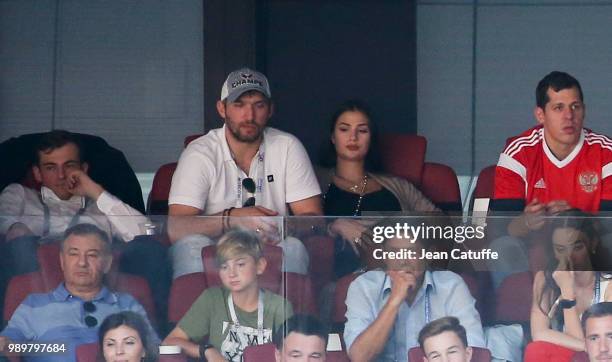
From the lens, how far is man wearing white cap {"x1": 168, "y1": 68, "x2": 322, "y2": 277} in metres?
6.77

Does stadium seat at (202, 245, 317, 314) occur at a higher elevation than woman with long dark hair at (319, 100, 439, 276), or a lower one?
lower

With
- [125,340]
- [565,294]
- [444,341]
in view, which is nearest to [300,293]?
[444,341]

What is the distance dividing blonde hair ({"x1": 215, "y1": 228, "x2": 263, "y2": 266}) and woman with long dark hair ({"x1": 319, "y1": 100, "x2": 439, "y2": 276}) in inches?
52.6

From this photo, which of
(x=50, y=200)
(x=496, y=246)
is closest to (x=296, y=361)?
(x=496, y=246)

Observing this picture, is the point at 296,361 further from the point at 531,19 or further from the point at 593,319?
the point at 531,19

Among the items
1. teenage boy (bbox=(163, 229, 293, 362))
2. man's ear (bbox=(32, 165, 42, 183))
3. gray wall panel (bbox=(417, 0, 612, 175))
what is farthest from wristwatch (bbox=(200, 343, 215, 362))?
gray wall panel (bbox=(417, 0, 612, 175))

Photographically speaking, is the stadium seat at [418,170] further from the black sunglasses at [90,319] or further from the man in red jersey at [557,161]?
the black sunglasses at [90,319]

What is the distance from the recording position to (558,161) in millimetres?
6801

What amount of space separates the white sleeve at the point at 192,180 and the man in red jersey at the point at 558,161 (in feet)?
4.41

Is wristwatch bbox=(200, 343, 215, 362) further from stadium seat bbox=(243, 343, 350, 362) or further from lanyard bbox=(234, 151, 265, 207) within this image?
lanyard bbox=(234, 151, 265, 207)

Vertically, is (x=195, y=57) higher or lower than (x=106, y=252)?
higher

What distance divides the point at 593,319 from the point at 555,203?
2.29ft

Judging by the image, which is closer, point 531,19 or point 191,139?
point 191,139

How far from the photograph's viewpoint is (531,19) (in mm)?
8789
